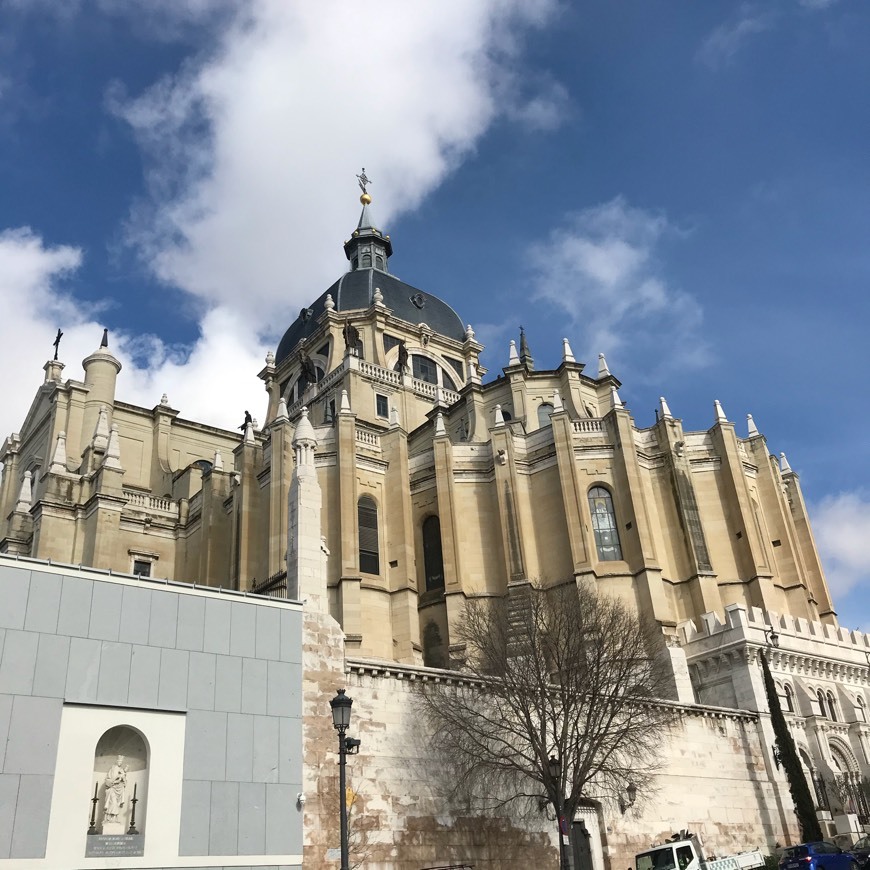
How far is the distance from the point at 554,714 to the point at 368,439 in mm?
20476

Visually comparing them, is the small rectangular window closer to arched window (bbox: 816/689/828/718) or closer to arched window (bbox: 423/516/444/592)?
arched window (bbox: 423/516/444/592)

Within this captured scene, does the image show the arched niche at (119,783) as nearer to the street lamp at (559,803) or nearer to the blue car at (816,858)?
the street lamp at (559,803)

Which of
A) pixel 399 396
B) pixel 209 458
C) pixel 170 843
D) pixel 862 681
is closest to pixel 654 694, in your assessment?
pixel 862 681

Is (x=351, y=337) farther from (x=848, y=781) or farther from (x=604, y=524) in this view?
(x=848, y=781)

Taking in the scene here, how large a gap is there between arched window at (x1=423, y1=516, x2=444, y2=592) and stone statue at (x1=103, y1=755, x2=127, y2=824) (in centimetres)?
2124

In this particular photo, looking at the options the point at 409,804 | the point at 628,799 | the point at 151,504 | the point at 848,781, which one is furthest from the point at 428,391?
the point at 409,804

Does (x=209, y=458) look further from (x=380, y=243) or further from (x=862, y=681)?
(x=862, y=681)

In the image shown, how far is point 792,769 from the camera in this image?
95.4 feet

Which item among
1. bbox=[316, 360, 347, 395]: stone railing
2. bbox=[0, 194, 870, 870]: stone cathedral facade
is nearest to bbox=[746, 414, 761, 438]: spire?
bbox=[0, 194, 870, 870]: stone cathedral facade

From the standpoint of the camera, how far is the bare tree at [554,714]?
23.2 m

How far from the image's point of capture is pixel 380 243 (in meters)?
76.4

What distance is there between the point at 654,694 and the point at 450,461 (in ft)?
51.5

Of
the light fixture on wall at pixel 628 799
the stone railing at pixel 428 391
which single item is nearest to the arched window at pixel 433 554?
the light fixture on wall at pixel 628 799

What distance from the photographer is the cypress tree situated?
27.7 m
